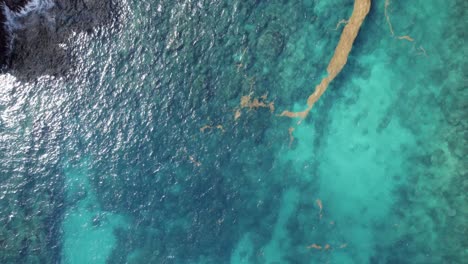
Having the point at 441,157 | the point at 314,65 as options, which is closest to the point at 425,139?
the point at 441,157

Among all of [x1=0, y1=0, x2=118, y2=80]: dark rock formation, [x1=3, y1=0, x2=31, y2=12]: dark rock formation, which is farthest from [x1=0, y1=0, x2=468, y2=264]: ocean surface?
[x1=3, y1=0, x2=31, y2=12]: dark rock formation

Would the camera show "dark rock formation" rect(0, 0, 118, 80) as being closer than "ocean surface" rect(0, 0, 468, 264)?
No

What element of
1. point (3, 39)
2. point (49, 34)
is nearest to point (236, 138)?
point (49, 34)

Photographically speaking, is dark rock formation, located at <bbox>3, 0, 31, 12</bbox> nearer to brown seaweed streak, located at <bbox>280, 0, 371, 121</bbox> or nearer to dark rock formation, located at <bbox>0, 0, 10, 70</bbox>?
dark rock formation, located at <bbox>0, 0, 10, 70</bbox>

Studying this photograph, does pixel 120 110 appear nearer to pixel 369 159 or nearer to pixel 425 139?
pixel 369 159

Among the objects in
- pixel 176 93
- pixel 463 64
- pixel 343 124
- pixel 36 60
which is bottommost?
pixel 463 64

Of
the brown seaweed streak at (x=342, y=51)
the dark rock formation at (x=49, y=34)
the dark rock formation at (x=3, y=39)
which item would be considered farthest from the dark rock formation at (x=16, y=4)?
the brown seaweed streak at (x=342, y=51)
